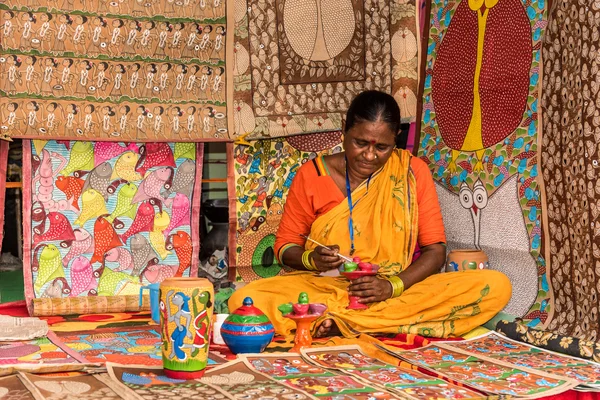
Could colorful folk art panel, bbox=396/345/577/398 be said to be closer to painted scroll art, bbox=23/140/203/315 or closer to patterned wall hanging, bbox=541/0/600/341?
patterned wall hanging, bbox=541/0/600/341

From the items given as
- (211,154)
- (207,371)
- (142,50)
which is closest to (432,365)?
(207,371)

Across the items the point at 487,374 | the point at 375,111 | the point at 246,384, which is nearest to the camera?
the point at 246,384

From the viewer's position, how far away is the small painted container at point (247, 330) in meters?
3.47

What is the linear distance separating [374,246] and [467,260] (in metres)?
0.54

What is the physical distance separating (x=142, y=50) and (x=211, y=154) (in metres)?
2.90

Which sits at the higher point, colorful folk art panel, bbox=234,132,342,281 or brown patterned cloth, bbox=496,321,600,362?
colorful folk art panel, bbox=234,132,342,281

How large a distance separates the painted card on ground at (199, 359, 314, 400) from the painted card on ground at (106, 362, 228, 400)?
59 mm

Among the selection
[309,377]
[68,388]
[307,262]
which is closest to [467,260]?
[307,262]

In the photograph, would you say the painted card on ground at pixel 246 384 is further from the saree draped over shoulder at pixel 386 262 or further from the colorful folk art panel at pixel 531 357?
the colorful folk art panel at pixel 531 357

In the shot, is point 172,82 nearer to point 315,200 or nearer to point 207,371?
point 315,200

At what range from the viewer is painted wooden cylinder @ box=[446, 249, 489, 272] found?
Answer: 4484 millimetres

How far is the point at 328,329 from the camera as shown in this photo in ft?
13.0

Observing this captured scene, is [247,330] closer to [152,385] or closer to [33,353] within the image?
[152,385]

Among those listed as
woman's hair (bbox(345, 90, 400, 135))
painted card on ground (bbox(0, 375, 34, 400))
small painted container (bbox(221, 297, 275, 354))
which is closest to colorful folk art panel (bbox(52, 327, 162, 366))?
small painted container (bbox(221, 297, 275, 354))
